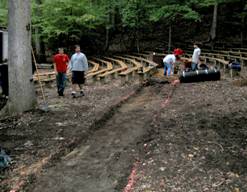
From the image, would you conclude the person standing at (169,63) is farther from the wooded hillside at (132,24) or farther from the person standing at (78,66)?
the wooded hillside at (132,24)

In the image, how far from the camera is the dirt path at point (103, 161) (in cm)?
522

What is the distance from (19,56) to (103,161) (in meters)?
4.83

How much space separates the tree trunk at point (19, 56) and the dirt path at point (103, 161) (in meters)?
2.61

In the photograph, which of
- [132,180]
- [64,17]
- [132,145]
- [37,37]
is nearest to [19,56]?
[132,145]

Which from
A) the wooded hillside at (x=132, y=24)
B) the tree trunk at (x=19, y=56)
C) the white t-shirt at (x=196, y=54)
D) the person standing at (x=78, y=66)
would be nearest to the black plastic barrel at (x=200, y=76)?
the white t-shirt at (x=196, y=54)

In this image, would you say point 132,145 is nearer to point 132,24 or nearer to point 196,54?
point 196,54

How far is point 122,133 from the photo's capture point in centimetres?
761

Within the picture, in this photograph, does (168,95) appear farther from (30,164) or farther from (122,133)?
(30,164)

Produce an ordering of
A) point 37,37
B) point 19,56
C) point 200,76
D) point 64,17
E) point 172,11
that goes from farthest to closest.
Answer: point 37,37 → point 172,11 → point 64,17 → point 200,76 → point 19,56

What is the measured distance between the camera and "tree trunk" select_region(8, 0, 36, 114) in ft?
31.7

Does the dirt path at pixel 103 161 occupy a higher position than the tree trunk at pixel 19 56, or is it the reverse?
the tree trunk at pixel 19 56

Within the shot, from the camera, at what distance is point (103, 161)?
6102 mm

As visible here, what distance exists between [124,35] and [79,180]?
28100mm

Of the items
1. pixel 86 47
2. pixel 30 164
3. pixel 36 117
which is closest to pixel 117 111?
pixel 36 117
